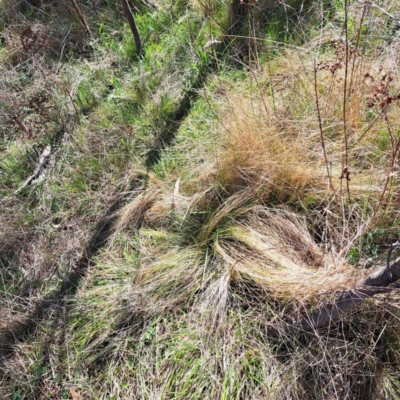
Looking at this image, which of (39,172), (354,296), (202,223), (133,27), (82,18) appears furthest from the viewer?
(82,18)

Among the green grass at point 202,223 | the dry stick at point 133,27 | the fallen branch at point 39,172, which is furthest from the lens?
the dry stick at point 133,27

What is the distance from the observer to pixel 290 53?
9.64 ft

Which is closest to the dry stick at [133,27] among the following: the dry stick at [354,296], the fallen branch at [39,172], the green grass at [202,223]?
the green grass at [202,223]

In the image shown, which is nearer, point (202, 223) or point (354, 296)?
point (354, 296)

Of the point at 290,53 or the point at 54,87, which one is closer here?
the point at 290,53

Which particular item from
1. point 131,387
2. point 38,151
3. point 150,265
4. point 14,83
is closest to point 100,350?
point 131,387

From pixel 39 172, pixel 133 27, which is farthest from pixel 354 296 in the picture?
pixel 133 27

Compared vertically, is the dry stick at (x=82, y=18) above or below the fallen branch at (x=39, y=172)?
above

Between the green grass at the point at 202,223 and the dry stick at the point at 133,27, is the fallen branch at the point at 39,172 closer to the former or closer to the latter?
the green grass at the point at 202,223

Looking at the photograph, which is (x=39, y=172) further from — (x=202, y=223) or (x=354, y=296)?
(x=354, y=296)

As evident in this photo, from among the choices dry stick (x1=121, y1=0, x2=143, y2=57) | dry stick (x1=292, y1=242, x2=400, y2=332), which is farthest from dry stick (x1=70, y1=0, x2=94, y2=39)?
dry stick (x1=292, y1=242, x2=400, y2=332)

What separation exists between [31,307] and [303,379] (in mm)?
1577

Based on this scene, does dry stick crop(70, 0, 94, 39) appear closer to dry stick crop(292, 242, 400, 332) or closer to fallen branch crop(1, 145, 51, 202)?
fallen branch crop(1, 145, 51, 202)

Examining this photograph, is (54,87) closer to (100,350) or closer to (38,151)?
(38,151)
